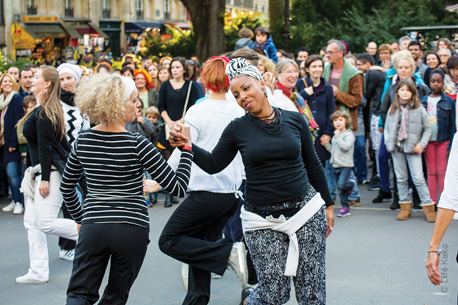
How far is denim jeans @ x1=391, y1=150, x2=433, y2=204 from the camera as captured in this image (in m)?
8.35

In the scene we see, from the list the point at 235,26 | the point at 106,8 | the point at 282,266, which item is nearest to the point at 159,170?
the point at 282,266

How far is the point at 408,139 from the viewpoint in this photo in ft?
27.6

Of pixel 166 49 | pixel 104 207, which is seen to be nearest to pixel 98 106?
pixel 104 207

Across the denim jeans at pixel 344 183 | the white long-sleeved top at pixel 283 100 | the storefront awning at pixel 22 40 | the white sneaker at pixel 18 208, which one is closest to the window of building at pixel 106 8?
the storefront awning at pixel 22 40

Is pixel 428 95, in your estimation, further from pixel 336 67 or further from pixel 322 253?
pixel 322 253

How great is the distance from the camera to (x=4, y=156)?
10.0m

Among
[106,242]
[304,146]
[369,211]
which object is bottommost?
[369,211]

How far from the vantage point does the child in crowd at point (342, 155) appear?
8930mm

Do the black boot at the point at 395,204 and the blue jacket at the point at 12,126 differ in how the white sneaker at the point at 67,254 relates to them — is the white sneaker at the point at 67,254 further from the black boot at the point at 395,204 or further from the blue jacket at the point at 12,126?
the black boot at the point at 395,204

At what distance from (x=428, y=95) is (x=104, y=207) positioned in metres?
6.11

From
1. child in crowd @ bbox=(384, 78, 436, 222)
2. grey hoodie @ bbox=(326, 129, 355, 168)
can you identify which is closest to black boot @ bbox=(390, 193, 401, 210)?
child in crowd @ bbox=(384, 78, 436, 222)

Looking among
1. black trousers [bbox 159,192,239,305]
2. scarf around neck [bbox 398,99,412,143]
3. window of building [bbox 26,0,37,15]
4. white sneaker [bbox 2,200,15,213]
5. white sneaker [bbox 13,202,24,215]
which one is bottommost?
white sneaker [bbox 2,200,15,213]

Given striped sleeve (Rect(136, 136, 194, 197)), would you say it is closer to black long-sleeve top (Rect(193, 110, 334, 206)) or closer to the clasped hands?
the clasped hands

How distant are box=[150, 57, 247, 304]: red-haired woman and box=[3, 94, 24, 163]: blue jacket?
5.43m
